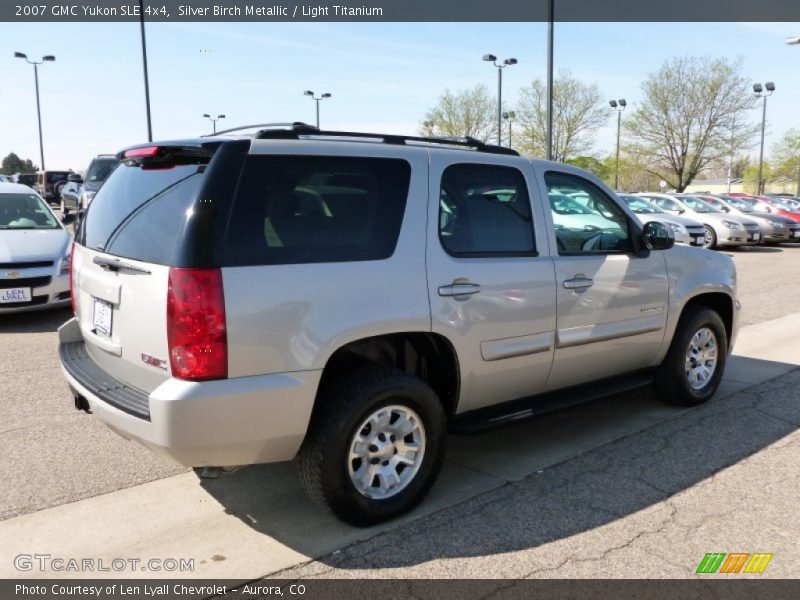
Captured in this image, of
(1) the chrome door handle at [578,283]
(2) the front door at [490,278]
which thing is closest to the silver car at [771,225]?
(1) the chrome door handle at [578,283]

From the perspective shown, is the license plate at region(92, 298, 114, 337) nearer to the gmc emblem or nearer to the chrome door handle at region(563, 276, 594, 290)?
the gmc emblem

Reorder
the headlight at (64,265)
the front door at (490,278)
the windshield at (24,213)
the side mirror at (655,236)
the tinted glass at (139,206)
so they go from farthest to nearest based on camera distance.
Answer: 1. the windshield at (24,213)
2. the headlight at (64,265)
3. the side mirror at (655,236)
4. the front door at (490,278)
5. the tinted glass at (139,206)

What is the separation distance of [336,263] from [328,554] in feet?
4.37

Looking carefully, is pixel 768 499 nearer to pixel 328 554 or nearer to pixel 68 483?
pixel 328 554

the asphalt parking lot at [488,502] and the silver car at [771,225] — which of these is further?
the silver car at [771,225]

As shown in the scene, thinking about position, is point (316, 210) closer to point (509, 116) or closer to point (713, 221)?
point (713, 221)

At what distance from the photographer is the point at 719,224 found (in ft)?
62.6

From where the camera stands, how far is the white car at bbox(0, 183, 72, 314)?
26.0 ft

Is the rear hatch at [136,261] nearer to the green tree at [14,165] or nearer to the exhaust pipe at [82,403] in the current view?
the exhaust pipe at [82,403]

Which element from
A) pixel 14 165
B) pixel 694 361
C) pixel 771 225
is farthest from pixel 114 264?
pixel 14 165

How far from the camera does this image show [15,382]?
5738 mm

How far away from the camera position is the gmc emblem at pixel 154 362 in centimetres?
296

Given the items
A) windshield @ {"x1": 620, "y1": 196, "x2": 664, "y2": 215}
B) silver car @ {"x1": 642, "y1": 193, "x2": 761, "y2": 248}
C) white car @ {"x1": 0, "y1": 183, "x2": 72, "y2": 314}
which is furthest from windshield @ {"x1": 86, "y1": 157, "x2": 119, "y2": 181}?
silver car @ {"x1": 642, "y1": 193, "x2": 761, "y2": 248}

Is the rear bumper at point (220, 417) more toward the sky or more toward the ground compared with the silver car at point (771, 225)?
more toward the sky
